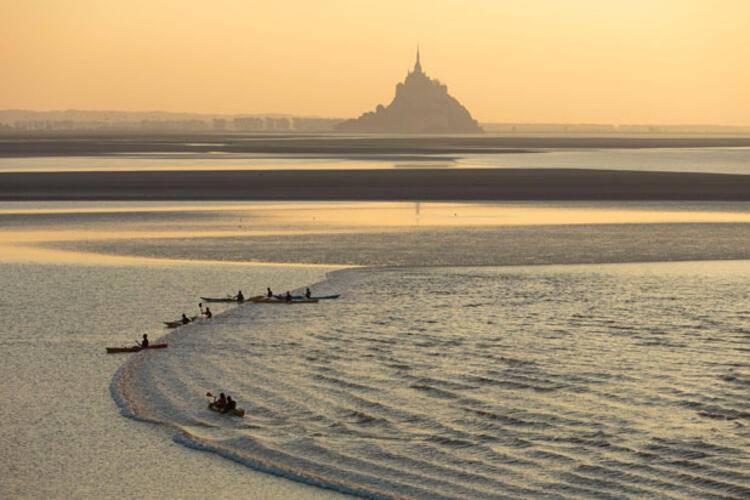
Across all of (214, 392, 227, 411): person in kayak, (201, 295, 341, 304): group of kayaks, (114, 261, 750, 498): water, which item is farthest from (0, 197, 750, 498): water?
(201, 295, 341, 304): group of kayaks

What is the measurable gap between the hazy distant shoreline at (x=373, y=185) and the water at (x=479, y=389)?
1749 inches

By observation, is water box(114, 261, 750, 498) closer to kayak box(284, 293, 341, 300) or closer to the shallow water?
kayak box(284, 293, 341, 300)

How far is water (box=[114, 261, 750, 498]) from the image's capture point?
19.3 meters

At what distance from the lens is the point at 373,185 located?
9212cm

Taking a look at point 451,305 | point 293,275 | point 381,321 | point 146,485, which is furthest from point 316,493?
point 293,275

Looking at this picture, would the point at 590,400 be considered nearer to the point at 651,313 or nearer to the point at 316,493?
the point at 316,493

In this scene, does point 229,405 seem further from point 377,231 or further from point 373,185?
point 373,185

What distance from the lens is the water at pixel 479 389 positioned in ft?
63.4

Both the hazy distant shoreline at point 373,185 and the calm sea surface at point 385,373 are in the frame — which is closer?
the calm sea surface at point 385,373

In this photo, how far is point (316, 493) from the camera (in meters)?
18.7

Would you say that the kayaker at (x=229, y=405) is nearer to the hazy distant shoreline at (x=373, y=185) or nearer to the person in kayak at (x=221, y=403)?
the person in kayak at (x=221, y=403)

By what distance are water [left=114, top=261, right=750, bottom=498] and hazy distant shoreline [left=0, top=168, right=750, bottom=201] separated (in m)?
44.4

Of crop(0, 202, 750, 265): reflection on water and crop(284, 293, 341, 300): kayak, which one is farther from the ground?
crop(284, 293, 341, 300): kayak

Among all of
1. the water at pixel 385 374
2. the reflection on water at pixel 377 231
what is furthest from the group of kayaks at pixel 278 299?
the reflection on water at pixel 377 231
